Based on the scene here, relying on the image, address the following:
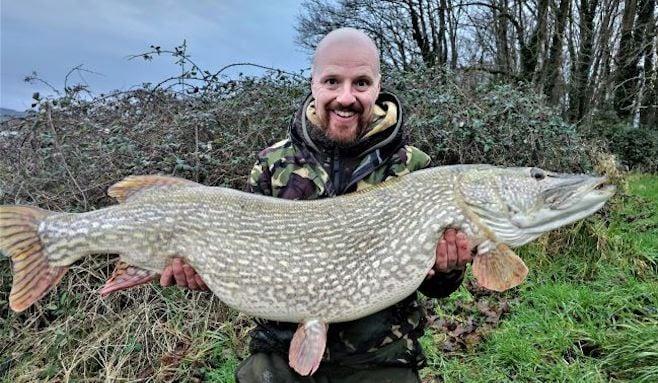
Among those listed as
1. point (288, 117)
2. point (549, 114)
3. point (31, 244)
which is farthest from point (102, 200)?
point (549, 114)

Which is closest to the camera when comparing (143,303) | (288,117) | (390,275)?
(390,275)

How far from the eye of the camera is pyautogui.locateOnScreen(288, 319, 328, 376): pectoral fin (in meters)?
1.73

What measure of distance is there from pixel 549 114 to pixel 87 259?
4502mm

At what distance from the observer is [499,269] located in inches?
73.8

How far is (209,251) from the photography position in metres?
1.93

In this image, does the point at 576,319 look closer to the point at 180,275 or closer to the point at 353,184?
the point at 353,184

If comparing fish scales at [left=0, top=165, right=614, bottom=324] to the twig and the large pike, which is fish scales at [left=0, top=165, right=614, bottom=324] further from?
the twig

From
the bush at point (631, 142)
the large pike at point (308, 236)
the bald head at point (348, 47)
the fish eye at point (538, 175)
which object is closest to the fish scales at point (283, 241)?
the large pike at point (308, 236)

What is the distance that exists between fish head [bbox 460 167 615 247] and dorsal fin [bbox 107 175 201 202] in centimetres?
109

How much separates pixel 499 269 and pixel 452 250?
7.1 inches

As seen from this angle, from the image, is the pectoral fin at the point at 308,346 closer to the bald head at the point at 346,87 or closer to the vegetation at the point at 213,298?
the bald head at the point at 346,87

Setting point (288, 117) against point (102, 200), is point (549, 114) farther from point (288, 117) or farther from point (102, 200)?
point (102, 200)

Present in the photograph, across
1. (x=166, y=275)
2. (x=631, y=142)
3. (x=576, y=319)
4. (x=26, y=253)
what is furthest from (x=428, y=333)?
(x=631, y=142)

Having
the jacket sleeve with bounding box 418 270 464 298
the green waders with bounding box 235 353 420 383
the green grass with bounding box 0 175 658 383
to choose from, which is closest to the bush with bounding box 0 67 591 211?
the green grass with bounding box 0 175 658 383
